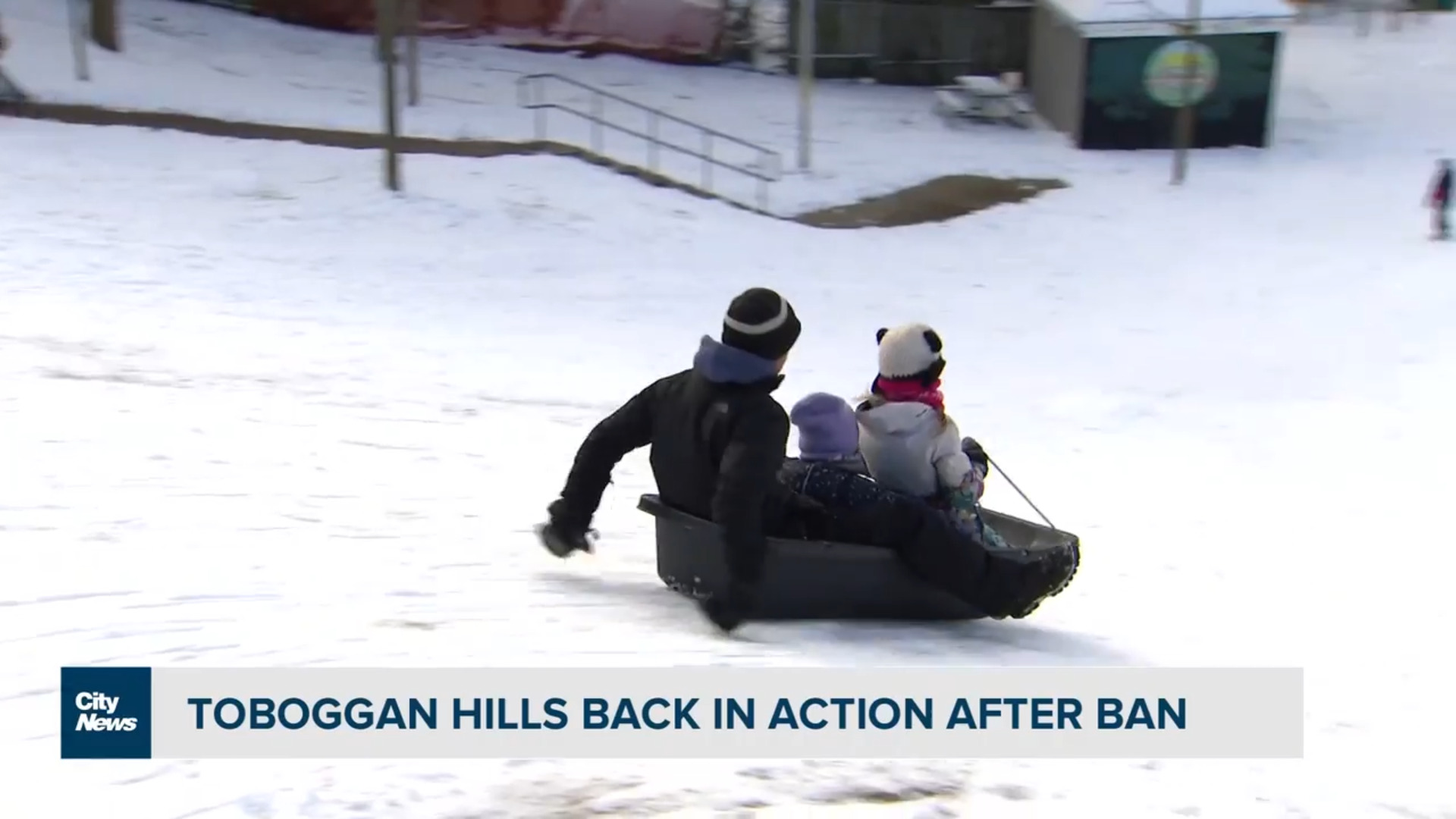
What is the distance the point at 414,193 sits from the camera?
61.8 feet

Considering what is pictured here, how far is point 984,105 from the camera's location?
30.5m

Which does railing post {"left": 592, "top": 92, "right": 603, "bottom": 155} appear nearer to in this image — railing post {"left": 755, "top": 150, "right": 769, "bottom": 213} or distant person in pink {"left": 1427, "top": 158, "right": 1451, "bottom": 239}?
railing post {"left": 755, "top": 150, "right": 769, "bottom": 213}

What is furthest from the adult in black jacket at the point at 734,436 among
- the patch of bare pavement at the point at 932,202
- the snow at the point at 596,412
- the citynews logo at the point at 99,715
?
the patch of bare pavement at the point at 932,202

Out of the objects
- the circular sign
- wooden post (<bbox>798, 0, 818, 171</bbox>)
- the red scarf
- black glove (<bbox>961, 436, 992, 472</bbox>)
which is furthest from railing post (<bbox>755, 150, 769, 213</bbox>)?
the red scarf

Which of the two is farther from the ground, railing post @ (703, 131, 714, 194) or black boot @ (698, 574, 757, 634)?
black boot @ (698, 574, 757, 634)

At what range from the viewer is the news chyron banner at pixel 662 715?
424cm

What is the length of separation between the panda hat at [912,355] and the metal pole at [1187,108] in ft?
70.3

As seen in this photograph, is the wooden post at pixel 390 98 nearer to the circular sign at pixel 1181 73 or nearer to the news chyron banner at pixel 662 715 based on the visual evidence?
the news chyron banner at pixel 662 715

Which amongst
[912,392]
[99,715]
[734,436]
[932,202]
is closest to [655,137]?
[932,202]

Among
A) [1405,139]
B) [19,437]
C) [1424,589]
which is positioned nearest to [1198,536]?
[1424,589]

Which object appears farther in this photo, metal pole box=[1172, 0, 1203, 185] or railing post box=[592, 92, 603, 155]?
metal pole box=[1172, 0, 1203, 185]

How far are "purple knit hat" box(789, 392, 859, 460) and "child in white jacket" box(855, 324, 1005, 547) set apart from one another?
0.13 m

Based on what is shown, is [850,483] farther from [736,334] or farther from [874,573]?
[736,334]

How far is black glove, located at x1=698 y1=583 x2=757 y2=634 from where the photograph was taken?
208 inches
